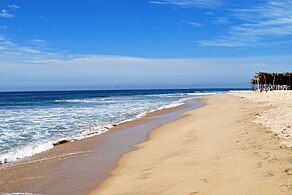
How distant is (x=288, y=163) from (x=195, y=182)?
166 cm

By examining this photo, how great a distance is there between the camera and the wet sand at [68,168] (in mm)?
6281

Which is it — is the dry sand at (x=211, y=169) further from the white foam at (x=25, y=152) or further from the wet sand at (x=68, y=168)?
the white foam at (x=25, y=152)

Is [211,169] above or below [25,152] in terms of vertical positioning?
above

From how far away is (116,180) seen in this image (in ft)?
A: 20.6

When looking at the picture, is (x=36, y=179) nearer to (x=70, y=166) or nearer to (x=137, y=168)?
(x=70, y=166)

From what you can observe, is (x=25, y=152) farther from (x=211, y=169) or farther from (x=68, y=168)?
(x=211, y=169)

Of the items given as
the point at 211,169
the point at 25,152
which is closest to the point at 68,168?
the point at 25,152

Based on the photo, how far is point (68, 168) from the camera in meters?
7.80

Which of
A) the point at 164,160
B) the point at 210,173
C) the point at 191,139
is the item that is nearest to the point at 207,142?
the point at 191,139

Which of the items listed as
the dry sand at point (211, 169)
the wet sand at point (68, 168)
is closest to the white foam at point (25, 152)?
the wet sand at point (68, 168)

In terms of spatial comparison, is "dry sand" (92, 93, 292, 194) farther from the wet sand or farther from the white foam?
the white foam

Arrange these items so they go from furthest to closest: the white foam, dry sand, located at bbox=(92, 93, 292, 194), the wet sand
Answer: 1. the white foam
2. the wet sand
3. dry sand, located at bbox=(92, 93, 292, 194)

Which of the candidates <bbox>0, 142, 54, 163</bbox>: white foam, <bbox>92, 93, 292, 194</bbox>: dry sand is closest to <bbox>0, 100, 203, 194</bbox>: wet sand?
<bbox>0, 142, 54, 163</bbox>: white foam

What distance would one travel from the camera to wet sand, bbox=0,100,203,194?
20.6ft
